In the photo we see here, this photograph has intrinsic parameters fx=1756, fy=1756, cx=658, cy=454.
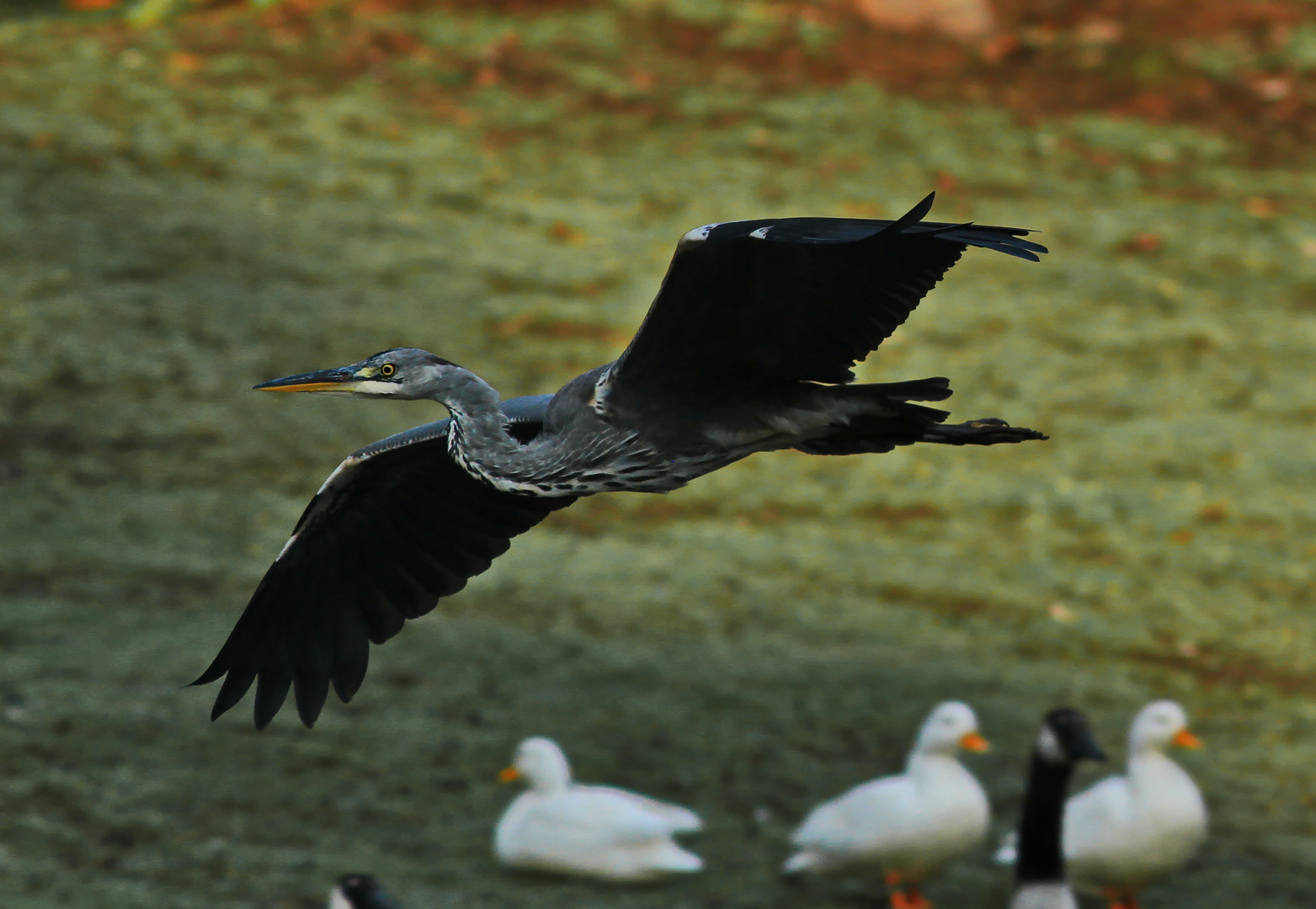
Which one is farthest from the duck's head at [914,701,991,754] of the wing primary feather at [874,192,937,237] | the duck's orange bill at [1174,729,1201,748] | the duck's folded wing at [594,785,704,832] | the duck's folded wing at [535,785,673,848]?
the wing primary feather at [874,192,937,237]

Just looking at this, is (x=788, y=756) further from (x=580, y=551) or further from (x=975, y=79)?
(x=975, y=79)

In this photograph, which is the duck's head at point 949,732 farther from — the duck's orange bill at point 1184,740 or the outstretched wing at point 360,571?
the outstretched wing at point 360,571

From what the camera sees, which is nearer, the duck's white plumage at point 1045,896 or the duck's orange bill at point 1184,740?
the duck's white plumage at point 1045,896

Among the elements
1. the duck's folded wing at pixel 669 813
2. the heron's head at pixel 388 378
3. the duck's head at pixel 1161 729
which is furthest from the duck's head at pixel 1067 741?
the heron's head at pixel 388 378

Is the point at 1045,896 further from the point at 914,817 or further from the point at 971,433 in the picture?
the point at 971,433

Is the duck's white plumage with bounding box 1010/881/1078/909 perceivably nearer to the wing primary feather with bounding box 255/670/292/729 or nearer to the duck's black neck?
the duck's black neck

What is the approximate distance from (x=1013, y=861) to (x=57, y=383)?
440 centimetres

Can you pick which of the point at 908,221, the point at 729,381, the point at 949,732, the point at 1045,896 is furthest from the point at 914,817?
the point at 908,221

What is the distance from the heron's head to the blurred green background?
7.68ft

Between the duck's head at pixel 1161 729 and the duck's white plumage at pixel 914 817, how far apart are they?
490 millimetres

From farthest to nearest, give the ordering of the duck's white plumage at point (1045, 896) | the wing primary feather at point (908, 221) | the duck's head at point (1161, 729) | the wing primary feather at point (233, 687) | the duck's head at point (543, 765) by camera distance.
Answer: the duck's head at point (1161, 729) → the duck's head at point (543, 765) → the duck's white plumage at point (1045, 896) → the wing primary feather at point (233, 687) → the wing primary feather at point (908, 221)

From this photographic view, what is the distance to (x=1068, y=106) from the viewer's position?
9.61 metres

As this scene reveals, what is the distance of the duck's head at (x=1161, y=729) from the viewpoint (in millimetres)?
5148

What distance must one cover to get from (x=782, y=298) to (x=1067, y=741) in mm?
2649
